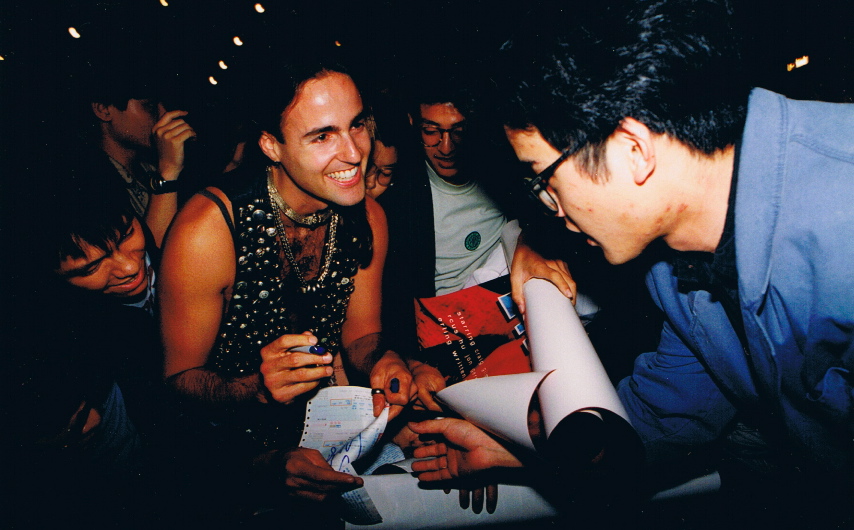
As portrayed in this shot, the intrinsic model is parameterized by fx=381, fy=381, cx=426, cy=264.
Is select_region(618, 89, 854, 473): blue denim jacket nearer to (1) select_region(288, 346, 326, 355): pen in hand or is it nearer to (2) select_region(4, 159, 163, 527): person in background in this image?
(1) select_region(288, 346, 326, 355): pen in hand

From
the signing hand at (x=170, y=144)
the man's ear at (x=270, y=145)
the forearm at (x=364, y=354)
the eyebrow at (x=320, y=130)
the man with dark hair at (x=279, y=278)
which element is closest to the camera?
the man with dark hair at (x=279, y=278)

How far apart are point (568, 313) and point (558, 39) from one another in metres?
1.05

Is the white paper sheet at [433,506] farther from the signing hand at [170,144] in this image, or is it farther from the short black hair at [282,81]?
the signing hand at [170,144]

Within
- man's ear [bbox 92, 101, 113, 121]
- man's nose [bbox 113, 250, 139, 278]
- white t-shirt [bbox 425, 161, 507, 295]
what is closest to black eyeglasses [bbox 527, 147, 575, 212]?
white t-shirt [bbox 425, 161, 507, 295]

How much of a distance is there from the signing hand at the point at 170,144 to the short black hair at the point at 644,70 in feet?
10.1

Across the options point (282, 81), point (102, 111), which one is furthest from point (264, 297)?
point (102, 111)

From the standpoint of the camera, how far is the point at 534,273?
2035 millimetres

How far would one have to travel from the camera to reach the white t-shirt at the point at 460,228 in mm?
3016

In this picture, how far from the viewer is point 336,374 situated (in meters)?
2.78

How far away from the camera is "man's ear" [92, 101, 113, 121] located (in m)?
3.27

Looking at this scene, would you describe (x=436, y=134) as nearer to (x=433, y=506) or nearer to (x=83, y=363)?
(x=433, y=506)

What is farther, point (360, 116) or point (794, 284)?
point (360, 116)

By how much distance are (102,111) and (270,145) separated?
7.66 feet

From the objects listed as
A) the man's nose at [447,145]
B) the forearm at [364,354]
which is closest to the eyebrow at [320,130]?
the man's nose at [447,145]
